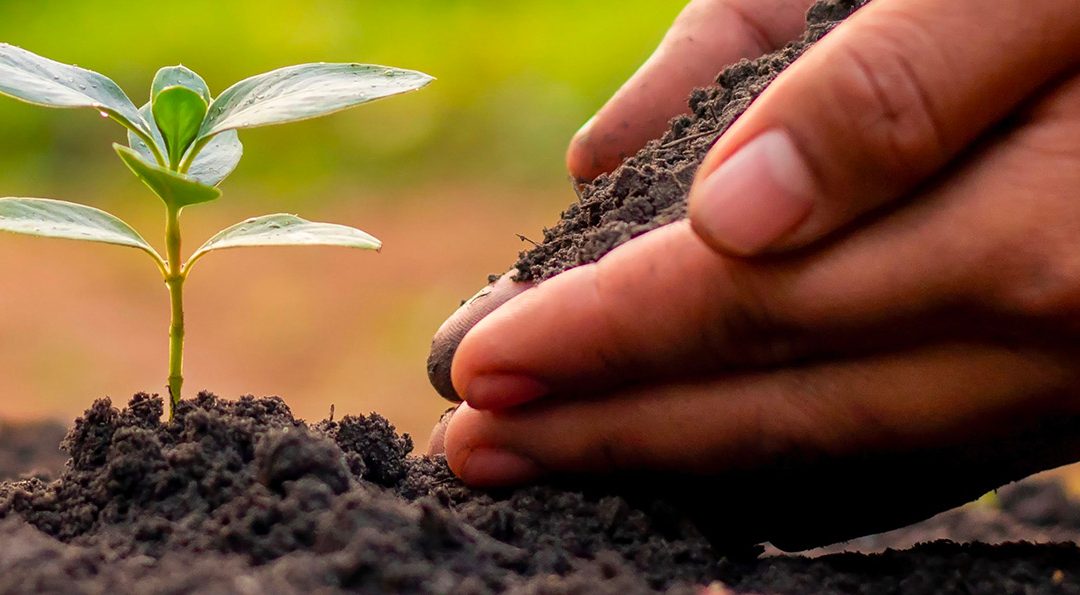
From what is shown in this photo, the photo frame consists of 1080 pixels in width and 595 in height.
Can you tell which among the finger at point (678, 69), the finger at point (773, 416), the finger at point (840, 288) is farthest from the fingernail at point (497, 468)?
Result: the finger at point (678, 69)

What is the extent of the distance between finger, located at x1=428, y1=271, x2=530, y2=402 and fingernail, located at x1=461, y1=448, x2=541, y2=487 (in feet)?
0.34

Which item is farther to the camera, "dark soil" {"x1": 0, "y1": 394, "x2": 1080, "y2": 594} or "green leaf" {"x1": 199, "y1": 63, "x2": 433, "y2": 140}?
"green leaf" {"x1": 199, "y1": 63, "x2": 433, "y2": 140}

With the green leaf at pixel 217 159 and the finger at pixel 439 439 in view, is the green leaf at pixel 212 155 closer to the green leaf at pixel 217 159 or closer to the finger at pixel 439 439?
the green leaf at pixel 217 159

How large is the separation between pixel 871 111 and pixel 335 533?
50 cm

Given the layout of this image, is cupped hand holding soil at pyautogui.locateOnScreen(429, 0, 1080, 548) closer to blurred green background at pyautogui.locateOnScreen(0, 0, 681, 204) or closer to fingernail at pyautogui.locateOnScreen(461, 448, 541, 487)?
fingernail at pyautogui.locateOnScreen(461, 448, 541, 487)

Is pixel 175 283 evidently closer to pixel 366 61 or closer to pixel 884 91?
pixel 884 91

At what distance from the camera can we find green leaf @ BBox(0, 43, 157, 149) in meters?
0.86

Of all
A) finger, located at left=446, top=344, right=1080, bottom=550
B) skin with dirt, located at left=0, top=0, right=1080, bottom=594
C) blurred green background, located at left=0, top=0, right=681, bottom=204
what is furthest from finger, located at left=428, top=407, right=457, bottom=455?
blurred green background, located at left=0, top=0, right=681, bottom=204

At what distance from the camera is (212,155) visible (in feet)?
3.43

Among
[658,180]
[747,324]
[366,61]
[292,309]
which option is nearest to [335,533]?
[747,324]

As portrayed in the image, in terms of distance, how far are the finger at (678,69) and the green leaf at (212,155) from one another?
0.56 metres

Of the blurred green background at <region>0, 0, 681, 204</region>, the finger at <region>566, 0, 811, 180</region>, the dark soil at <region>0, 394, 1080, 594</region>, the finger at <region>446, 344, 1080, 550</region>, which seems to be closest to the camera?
the dark soil at <region>0, 394, 1080, 594</region>

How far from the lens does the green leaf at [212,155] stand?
1002 mm

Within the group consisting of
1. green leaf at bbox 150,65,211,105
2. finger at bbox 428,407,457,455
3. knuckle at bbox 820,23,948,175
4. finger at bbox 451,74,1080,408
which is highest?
green leaf at bbox 150,65,211,105
